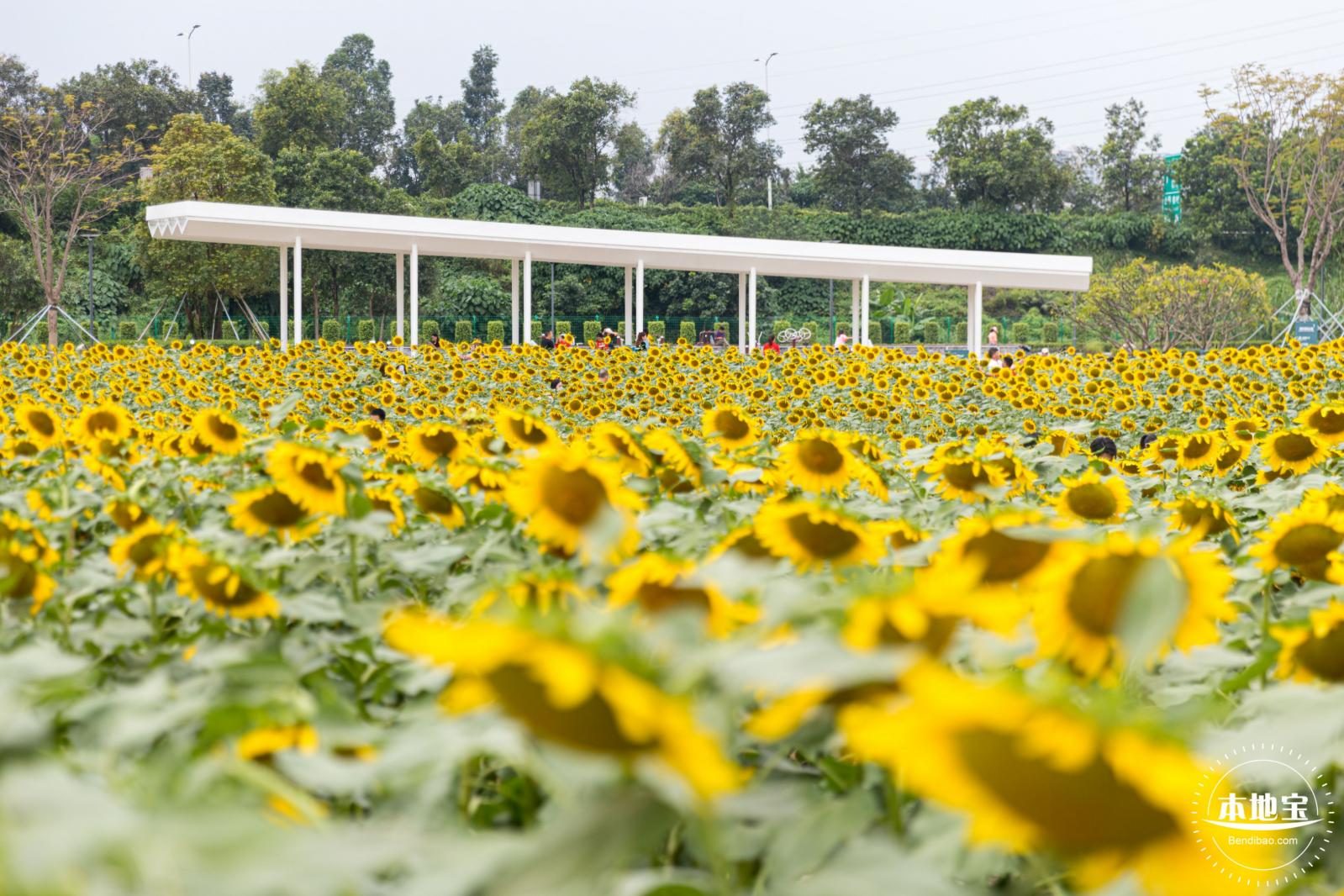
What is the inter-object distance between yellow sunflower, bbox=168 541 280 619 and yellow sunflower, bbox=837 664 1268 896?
2.54ft

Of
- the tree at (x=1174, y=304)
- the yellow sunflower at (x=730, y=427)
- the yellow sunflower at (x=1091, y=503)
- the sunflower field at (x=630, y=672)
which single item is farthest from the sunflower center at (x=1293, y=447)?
the tree at (x=1174, y=304)

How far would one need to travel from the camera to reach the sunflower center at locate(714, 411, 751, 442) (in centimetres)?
229

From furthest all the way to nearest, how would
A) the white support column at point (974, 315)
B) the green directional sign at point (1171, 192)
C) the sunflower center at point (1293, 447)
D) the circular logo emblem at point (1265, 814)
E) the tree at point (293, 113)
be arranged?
the green directional sign at point (1171, 192) → the tree at point (293, 113) → the white support column at point (974, 315) → the sunflower center at point (1293, 447) → the circular logo emblem at point (1265, 814)

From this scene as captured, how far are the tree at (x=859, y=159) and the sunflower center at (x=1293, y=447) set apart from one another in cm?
4505

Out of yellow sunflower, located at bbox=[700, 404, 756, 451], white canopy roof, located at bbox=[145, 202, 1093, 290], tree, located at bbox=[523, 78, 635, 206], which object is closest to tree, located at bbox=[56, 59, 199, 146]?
tree, located at bbox=[523, 78, 635, 206]

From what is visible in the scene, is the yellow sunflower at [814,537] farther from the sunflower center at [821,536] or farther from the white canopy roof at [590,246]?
the white canopy roof at [590,246]

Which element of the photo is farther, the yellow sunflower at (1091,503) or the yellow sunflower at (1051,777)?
the yellow sunflower at (1091,503)

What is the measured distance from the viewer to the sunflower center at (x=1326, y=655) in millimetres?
920

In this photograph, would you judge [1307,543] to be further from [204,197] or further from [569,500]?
[204,197]

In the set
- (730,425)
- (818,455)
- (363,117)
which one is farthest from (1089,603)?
(363,117)

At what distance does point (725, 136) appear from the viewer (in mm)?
46844

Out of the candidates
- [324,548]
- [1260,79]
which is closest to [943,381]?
[324,548]

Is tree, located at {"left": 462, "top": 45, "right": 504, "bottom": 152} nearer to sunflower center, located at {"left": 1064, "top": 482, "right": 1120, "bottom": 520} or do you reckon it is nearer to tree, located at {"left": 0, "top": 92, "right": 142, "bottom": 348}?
tree, located at {"left": 0, "top": 92, "right": 142, "bottom": 348}

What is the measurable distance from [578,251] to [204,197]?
13.2m
